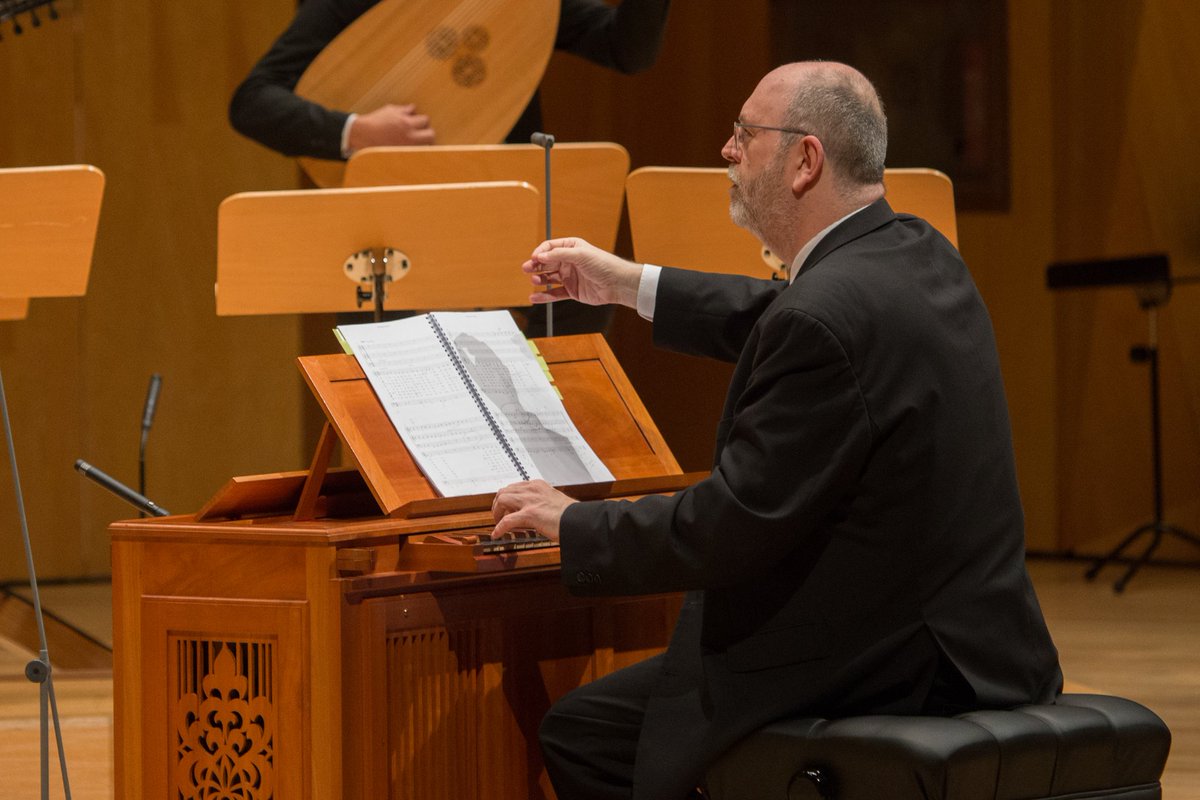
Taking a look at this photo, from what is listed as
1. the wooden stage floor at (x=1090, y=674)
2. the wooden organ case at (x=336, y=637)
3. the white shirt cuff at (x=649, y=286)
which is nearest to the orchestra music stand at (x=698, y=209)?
the white shirt cuff at (x=649, y=286)

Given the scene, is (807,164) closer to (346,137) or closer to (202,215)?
(346,137)

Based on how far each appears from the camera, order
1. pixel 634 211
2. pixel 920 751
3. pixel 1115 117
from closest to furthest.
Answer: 1. pixel 920 751
2. pixel 634 211
3. pixel 1115 117

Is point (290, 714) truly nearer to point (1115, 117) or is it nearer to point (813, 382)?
point (813, 382)

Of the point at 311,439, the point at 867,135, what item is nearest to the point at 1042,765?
the point at 867,135

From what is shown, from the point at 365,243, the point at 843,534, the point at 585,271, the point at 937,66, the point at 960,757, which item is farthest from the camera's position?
the point at 937,66

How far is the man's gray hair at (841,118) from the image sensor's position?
88.1 inches

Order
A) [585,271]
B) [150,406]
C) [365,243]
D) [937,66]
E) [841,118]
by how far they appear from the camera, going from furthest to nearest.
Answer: [937,66] < [150,406] < [365,243] < [585,271] < [841,118]

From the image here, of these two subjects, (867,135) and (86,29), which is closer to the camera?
(867,135)

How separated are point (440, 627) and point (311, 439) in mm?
4016

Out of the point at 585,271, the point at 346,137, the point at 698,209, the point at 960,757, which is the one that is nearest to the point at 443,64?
the point at 346,137

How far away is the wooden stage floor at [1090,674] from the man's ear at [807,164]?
66.1 inches

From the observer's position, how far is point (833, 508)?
6.96 feet

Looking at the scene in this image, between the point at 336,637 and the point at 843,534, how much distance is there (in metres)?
0.77

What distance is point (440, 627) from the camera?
2496 mm
